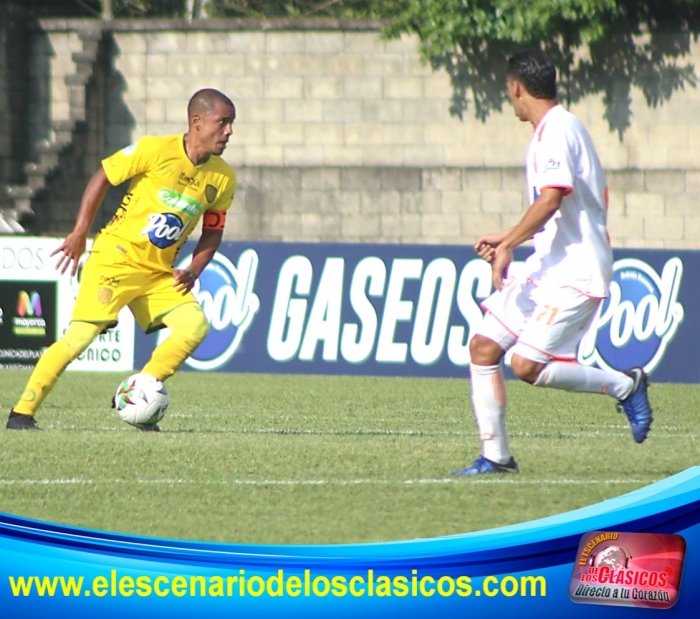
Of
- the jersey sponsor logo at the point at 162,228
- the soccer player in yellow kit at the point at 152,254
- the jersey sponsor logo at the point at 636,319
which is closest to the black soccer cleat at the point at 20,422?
the soccer player in yellow kit at the point at 152,254

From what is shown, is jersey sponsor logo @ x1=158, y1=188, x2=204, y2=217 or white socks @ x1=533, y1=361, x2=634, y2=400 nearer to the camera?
→ white socks @ x1=533, y1=361, x2=634, y2=400

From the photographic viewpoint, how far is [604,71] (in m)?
21.3

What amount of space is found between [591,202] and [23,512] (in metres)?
2.98

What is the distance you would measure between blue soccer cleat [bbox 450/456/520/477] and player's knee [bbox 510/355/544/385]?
435 millimetres

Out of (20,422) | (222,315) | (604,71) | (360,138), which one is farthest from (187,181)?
(604,71)

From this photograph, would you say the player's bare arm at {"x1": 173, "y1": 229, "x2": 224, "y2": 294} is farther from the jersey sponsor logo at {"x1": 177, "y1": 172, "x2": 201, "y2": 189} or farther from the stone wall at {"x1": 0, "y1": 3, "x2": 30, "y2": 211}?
the stone wall at {"x1": 0, "y1": 3, "x2": 30, "y2": 211}

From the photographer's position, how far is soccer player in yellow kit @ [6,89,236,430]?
8.64 meters

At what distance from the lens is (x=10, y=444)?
26.7ft

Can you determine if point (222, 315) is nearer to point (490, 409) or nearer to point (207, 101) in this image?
point (207, 101)

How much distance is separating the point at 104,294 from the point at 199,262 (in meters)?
0.59

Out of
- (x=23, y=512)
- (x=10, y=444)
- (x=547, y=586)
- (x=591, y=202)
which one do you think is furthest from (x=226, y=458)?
(x=547, y=586)

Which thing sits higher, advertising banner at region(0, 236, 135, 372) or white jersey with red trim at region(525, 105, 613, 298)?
white jersey with red trim at region(525, 105, 613, 298)

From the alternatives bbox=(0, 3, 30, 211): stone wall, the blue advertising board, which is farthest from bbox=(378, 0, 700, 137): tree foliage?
the blue advertising board

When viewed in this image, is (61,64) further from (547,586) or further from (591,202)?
(547,586)
